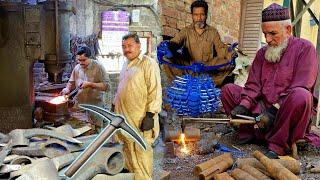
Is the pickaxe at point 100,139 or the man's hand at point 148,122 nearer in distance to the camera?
the pickaxe at point 100,139

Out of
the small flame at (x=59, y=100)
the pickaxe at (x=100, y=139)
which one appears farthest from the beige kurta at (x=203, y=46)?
the pickaxe at (x=100, y=139)

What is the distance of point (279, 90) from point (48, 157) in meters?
3.42

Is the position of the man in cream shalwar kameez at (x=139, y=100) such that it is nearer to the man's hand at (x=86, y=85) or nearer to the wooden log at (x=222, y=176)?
the wooden log at (x=222, y=176)

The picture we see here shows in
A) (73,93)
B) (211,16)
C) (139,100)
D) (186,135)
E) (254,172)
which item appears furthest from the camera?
(211,16)

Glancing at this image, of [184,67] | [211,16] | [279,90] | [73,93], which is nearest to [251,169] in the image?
[279,90]

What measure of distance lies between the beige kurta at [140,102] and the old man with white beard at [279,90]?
139 cm

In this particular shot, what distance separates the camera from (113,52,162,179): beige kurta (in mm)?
3559

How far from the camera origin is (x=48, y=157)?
6.26 ft

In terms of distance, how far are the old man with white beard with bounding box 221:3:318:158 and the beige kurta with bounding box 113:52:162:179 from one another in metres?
1.39

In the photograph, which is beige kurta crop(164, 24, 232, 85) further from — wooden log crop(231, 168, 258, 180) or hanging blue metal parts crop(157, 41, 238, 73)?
wooden log crop(231, 168, 258, 180)

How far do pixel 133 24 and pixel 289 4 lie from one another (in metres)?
4.03

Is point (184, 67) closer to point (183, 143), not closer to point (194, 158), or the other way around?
point (183, 143)

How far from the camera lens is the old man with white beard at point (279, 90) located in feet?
13.5

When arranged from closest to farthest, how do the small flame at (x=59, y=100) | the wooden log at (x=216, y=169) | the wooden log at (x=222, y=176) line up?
1. the wooden log at (x=222, y=176)
2. the wooden log at (x=216, y=169)
3. the small flame at (x=59, y=100)
